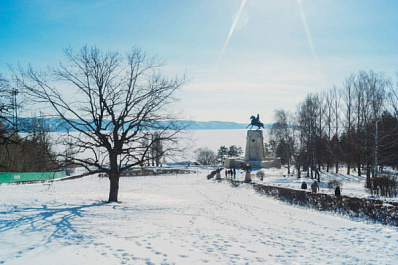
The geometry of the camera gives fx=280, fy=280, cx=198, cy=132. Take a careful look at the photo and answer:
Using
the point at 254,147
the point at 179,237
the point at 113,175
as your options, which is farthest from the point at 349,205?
the point at 254,147

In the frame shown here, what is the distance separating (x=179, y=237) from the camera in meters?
8.46

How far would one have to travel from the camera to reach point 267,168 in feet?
155

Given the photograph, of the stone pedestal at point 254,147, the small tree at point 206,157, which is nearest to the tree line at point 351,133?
the stone pedestal at point 254,147

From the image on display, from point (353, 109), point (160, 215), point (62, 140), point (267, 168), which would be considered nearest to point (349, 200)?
point (160, 215)

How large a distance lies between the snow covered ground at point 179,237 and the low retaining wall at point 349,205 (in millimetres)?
Result: 648

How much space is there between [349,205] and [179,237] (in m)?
8.45

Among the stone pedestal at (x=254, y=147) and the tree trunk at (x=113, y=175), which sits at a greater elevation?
the stone pedestal at (x=254, y=147)

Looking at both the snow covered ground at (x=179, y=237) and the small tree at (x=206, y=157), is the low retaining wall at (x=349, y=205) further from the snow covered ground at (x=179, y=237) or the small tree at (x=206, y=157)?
the small tree at (x=206, y=157)

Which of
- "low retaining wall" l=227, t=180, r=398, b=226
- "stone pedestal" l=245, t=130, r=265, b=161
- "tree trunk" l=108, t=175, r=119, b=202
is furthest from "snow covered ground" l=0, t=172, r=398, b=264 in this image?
"stone pedestal" l=245, t=130, r=265, b=161

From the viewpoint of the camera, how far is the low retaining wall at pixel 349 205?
10.9 m

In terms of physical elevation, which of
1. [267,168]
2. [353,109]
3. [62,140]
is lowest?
[267,168]

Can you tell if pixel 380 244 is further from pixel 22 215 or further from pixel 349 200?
pixel 22 215

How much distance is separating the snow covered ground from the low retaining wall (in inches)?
25.5

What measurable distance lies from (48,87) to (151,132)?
17.2ft
